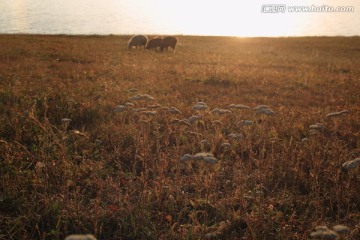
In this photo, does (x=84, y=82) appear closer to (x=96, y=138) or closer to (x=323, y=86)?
(x=96, y=138)

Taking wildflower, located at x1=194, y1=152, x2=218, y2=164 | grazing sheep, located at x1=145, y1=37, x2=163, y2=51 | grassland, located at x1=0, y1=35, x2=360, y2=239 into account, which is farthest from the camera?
grazing sheep, located at x1=145, y1=37, x2=163, y2=51

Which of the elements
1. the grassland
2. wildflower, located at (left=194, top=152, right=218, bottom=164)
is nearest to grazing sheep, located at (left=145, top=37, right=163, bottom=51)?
the grassland

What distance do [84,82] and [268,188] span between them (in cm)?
936

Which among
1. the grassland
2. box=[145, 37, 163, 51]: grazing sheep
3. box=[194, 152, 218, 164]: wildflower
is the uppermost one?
box=[145, 37, 163, 51]: grazing sheep

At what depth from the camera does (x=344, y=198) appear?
518 centimetres

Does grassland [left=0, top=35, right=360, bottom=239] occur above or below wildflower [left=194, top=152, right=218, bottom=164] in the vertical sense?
below

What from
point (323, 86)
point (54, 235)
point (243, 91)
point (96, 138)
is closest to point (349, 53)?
point (323, 86)

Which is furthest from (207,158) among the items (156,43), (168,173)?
(156,43)

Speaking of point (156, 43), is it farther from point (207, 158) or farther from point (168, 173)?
point (207, 158)

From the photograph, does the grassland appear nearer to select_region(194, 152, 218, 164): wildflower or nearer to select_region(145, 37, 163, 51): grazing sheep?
select_region(194, 152, 218, 164): wildflower

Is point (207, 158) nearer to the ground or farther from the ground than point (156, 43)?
nearer to the ground

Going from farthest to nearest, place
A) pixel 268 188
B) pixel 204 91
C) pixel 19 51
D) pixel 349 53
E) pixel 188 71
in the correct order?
1. pixel 349 53
2. pixel 19 51
3. pixel 188 71
4. pixel 204 91
5. pixel 268 188

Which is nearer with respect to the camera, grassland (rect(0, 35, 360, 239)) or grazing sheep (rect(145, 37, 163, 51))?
grassland (rect(0, 35, 360, 239))

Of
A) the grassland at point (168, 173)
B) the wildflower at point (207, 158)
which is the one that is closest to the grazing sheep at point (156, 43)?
the grassland at point (168, 173)
